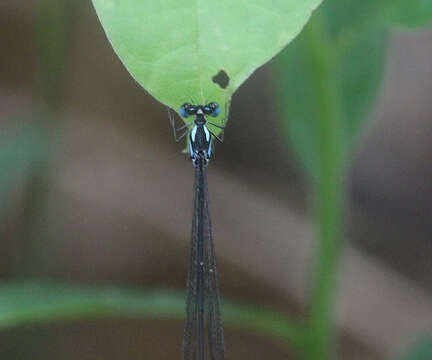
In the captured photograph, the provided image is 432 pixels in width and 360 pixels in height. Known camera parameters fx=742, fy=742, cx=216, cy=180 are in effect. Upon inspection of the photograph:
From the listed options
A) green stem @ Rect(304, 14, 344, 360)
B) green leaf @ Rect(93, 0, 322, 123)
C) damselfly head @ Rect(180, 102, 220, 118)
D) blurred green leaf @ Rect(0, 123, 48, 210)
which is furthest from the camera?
blurred green leaf @ Rect(0, 123, 48, 210)

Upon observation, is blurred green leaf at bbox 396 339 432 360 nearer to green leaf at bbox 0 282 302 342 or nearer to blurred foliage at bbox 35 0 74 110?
green leaf at bbox 0 282 302 342

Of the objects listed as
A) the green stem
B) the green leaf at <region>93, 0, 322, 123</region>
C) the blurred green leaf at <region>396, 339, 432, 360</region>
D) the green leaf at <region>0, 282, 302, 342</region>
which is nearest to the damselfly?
the green leaf at <region>0, 282, 302, 342</region>

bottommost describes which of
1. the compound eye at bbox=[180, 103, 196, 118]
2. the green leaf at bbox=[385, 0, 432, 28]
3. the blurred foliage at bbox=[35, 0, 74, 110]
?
the compound eye at bbox=[180, 103, 196, 118]

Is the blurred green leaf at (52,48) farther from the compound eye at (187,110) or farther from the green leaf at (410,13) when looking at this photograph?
the compound eye at (187,110)

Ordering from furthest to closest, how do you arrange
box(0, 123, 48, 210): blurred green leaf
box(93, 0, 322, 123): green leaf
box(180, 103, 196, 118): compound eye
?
1. box(0, 123, 48, 210): blurred green leaf
2. box(180, 103, 196, 118): compound eye
3. box(93, 0, 322, 123): green leaf

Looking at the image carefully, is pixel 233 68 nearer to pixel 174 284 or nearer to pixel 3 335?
pixel 3 335

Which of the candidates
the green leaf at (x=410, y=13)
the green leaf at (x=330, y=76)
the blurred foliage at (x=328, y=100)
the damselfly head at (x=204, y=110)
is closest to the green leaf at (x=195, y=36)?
the damselfly head at (x=204, y=110)
